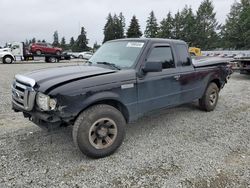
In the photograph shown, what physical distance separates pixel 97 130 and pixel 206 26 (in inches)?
2234

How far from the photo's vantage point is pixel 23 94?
11.3 feet

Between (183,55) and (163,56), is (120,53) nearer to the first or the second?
(163,56)

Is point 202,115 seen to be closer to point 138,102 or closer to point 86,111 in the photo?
point 138,102

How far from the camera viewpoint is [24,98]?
11.0 feet

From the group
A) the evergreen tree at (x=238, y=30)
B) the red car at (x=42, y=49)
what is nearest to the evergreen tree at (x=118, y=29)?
the evergreen tree at (x=238, y=30)

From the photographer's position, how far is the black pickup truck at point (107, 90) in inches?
125

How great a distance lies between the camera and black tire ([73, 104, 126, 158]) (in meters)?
3.29

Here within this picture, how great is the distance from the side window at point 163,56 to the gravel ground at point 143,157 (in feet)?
4.34

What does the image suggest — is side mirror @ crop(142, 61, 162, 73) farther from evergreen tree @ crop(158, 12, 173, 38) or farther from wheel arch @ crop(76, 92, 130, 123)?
evergreen tree @ crop(158, 12, 173, 38)

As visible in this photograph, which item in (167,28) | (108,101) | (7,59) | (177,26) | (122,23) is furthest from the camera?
(122,23)

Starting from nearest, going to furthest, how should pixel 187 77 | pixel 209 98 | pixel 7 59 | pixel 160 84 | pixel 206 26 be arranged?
pixel 160 84, pixel 187 77, pixel 209 98, pixel 7 59, pixel 206 26

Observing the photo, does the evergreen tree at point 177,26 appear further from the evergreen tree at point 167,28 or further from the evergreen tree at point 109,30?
the evergreen tree at point 109,30

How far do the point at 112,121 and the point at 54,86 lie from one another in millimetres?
1028

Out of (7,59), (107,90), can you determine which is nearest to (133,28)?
Result: (7,59)
